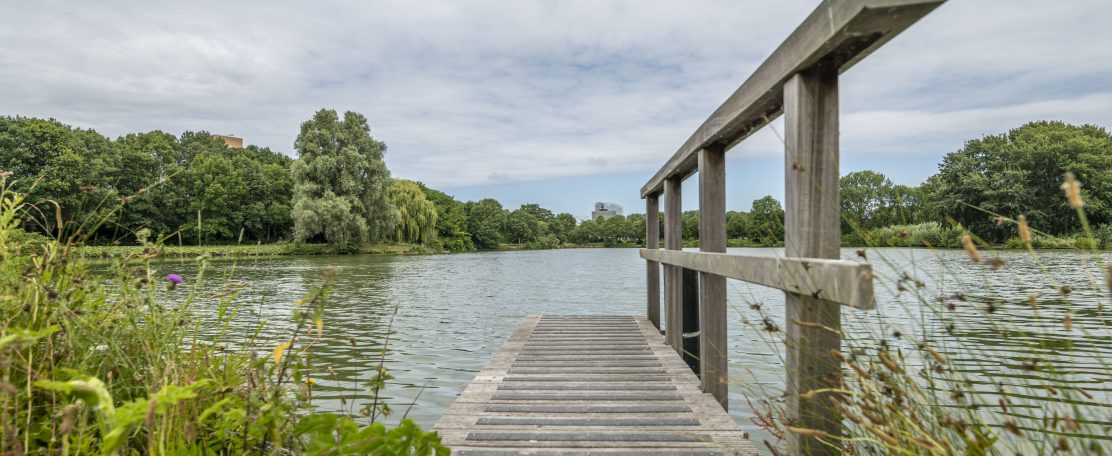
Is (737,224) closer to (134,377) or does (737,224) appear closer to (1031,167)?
(134,377)

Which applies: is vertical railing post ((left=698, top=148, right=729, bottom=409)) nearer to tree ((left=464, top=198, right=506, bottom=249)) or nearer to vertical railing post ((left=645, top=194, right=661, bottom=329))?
vertical railing post ((left=645, top=194, right=661, bottom=329))

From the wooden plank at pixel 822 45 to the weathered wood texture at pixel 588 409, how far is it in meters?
1.38

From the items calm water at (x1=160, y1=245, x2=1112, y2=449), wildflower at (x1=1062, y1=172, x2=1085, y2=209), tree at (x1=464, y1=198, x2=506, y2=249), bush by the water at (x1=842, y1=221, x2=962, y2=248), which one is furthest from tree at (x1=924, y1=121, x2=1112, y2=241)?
tree at (x1=464, y1=198, x2=506, y2=249)

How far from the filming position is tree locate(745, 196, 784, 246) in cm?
268

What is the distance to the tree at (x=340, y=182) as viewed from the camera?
32.4 metres

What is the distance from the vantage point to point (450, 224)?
212 feet

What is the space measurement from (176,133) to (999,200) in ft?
240

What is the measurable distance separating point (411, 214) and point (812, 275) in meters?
40.6

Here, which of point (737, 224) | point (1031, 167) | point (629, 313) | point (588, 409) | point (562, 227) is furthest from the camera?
point (562, 227)

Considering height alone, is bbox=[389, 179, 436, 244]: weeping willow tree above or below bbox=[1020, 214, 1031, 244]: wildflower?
above

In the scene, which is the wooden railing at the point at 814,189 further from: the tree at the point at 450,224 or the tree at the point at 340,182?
the tree at the point at 450,224

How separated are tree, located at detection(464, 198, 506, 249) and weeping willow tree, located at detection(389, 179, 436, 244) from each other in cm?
2978

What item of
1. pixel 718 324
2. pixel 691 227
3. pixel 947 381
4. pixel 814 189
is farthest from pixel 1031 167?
pixel 814 189

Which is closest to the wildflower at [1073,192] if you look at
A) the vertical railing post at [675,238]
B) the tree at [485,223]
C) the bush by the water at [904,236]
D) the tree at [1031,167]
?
the bush by the water at [904,236]
